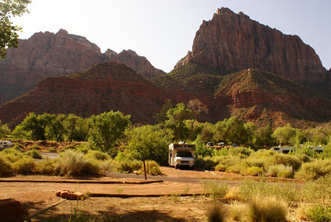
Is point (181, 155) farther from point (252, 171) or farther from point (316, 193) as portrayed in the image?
point (316, 193)

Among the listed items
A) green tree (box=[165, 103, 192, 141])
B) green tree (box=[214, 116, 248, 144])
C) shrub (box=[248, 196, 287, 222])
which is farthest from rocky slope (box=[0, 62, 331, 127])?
shrub (box=[248, 196, 287, 222])

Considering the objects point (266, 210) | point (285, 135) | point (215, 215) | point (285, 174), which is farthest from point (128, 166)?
point (285, 135)

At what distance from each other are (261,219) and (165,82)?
97907 mm

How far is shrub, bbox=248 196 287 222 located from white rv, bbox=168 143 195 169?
56.5 feet

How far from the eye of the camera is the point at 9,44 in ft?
33.6

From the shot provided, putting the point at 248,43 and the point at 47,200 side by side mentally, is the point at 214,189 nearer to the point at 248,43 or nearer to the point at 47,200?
the point at 47,200

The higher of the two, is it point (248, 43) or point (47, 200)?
point (248, 43)

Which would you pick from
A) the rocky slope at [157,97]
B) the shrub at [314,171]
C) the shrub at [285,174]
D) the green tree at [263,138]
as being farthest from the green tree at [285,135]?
the shrub at [285,174]

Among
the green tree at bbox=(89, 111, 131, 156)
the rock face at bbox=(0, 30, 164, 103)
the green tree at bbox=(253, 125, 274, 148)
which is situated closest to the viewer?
the green tree at bbox=(89, 111, 131, 156)

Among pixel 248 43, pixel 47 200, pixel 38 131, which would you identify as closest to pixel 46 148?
pixel 38 131

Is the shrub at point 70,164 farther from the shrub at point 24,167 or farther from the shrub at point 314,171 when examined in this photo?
the shrub at point 314,171

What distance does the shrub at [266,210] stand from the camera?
20.5 feet

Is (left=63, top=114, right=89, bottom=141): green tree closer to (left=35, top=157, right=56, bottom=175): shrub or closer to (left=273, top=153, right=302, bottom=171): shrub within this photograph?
(left=35, top=157, right=56, bottom=175): shrub

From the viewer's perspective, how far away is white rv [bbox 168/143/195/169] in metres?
23.6
